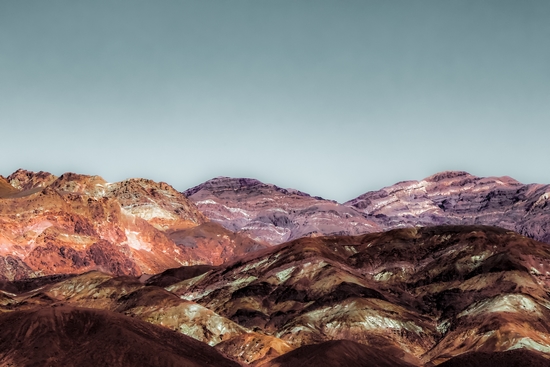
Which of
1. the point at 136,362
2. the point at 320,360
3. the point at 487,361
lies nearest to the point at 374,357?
the point at 320,360

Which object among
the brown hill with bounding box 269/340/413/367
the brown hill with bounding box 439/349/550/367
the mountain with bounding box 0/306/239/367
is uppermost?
the mountain with bounding box 0/306/239/367

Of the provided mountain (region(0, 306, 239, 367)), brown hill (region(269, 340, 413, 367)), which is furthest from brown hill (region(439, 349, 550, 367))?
mountain (region(0, 306, 239, 367))

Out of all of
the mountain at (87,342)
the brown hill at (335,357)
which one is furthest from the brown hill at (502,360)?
the mountain at (87,342)

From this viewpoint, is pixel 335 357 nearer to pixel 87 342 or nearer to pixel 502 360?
pixel 502 360

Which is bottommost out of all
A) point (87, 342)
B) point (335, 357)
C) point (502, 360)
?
point (335, 357)

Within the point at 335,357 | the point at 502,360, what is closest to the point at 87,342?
the point at 335,357

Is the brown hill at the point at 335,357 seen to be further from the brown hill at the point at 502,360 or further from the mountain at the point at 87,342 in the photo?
the brown hill at the point at 502,360

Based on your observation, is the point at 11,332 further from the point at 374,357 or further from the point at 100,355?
the point at 374,357

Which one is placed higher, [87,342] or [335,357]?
[87,342]

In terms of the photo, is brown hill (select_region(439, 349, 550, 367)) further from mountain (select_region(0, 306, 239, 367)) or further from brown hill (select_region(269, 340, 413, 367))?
mountain (select_region(0, 306, 239, 367))
